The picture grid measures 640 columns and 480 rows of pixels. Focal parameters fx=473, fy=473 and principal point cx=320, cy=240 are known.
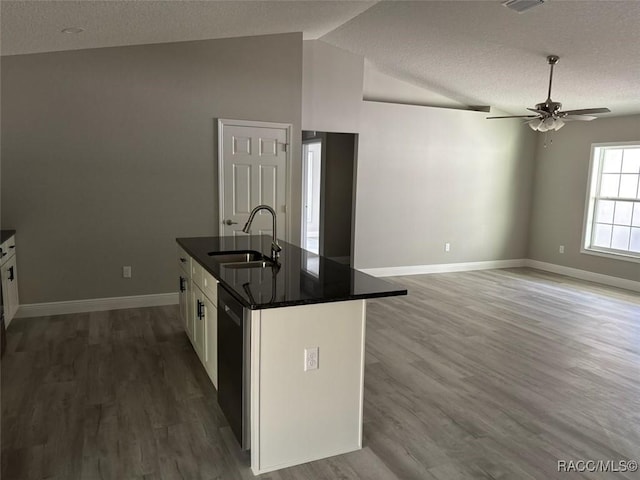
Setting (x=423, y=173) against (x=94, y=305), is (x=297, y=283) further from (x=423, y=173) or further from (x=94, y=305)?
(x=423, y=173)

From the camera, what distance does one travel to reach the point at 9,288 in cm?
415

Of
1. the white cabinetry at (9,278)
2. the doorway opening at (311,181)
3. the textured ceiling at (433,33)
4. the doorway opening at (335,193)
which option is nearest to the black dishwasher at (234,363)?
the textured ceiling at (433,33)

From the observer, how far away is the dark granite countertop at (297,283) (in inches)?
85.1

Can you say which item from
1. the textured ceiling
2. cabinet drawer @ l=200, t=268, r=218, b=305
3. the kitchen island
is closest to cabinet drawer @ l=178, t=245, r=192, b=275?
cabinet drawer @ l=200, t=268, r=218, b=305

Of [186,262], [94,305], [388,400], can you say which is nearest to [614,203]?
[388,400]

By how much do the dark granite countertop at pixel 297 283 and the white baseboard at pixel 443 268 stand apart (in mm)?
3887

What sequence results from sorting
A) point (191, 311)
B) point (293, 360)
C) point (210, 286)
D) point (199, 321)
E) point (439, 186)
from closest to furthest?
1. point (293, 360)
2. point (210, 286)
3. point (199, 321)
4. point (191, 311)
5. point (439, 186)

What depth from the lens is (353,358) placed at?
94.2 inches

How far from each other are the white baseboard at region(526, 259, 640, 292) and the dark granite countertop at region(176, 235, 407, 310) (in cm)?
547

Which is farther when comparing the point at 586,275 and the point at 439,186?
the point at 439,186

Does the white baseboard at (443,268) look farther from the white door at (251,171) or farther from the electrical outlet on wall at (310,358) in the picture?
the electrical outlet on wall at (310,358)

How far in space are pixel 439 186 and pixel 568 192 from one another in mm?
2069

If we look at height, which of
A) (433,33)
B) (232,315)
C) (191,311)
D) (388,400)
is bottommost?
(388,400)

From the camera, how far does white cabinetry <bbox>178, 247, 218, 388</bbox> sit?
2.86m
